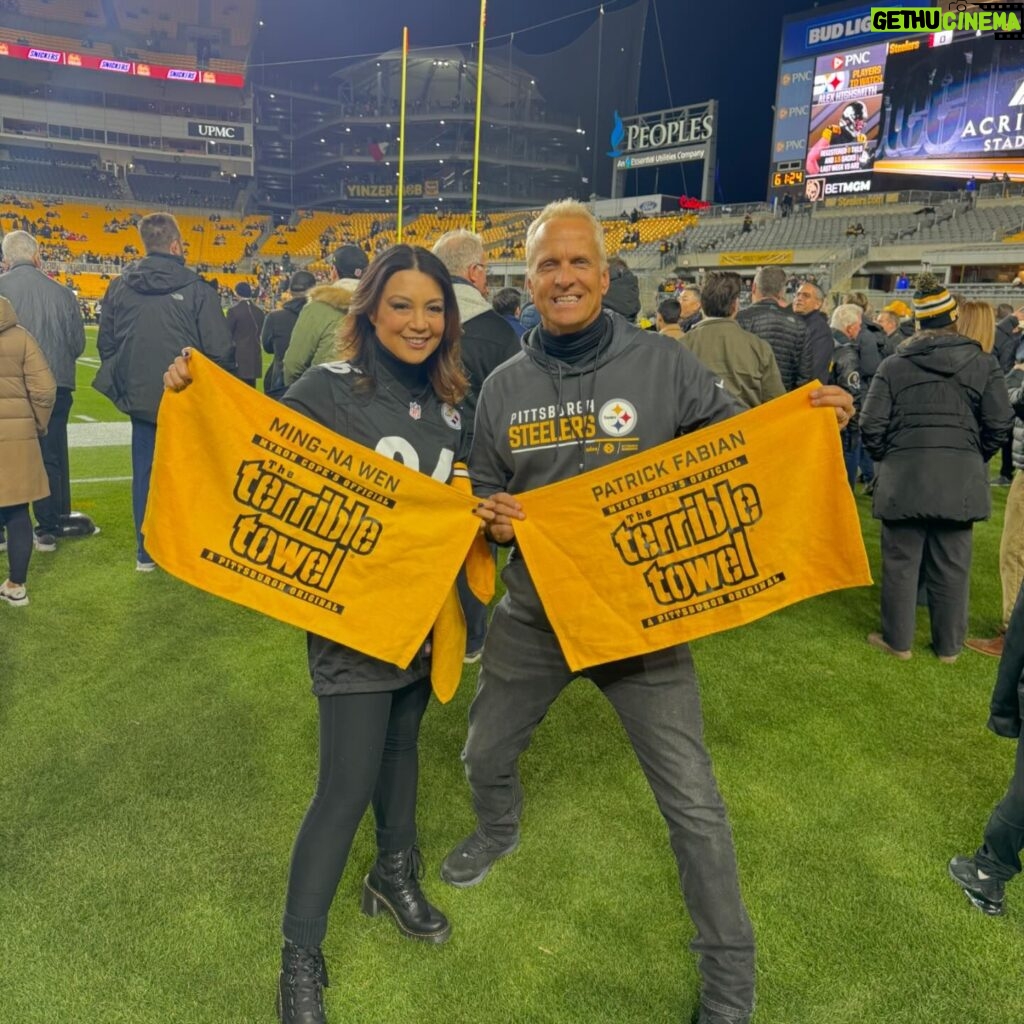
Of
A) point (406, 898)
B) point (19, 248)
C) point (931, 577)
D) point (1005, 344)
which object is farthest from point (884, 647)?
point (1005, 344)

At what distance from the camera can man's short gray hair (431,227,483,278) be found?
3.96 m

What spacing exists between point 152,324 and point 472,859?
13.0 ft

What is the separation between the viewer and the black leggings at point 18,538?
464 cm

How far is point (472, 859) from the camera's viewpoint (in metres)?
2.66

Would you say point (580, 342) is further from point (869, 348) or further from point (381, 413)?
point (869, 348)

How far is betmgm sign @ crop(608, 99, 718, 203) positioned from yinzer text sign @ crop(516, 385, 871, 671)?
137 ft

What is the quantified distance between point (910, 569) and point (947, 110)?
99.2 ft

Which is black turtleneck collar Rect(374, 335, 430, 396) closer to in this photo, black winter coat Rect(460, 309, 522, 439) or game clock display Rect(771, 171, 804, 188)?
black winter coat Rect(460, 309, 522, 439)

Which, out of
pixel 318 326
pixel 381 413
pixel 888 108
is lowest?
pixel 381 413

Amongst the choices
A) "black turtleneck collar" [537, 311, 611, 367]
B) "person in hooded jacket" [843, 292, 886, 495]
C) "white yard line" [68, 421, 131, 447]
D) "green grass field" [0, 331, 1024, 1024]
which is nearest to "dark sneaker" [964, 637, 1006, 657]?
"green grass field" [0, 331, 1024, 1024]

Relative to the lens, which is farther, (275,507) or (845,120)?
(845,120)

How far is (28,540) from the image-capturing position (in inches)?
188

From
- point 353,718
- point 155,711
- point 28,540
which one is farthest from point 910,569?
point 28,540

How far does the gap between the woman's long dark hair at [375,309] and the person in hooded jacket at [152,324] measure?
334 centimetres
